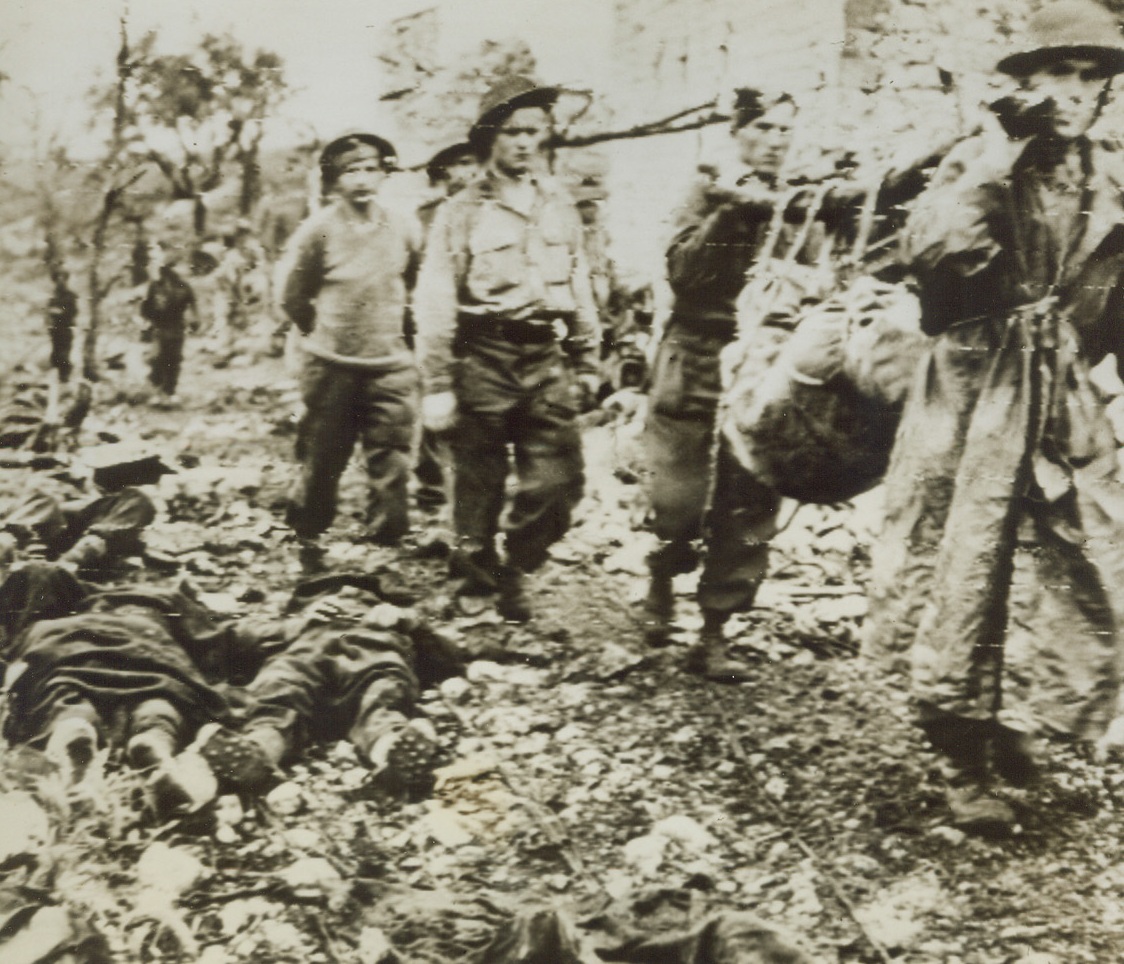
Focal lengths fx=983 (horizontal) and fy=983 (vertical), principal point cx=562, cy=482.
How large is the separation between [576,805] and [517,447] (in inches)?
28.7

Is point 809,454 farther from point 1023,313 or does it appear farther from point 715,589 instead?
point 1023,313

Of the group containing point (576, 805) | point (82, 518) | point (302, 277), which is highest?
point (302, 277)

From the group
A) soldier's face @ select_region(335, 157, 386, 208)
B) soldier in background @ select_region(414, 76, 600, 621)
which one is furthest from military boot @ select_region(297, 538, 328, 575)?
soldier's face @ select_region(335, 157, 386, 208)

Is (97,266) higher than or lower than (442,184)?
lower

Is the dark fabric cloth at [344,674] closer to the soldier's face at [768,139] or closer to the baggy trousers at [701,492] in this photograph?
the baggy trousers at [701,492]

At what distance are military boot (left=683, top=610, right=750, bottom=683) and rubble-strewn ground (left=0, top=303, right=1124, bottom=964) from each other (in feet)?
0.11

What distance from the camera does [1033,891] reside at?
1972 millimetres

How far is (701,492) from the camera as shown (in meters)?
2.04

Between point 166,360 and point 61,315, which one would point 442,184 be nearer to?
point 166,360

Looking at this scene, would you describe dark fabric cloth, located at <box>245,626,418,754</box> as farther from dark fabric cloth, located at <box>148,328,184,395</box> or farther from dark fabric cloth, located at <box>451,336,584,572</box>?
dark fabric cloth, located at <box>148,328,184,395</box>

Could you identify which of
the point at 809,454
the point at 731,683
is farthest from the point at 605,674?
the point at 809,454

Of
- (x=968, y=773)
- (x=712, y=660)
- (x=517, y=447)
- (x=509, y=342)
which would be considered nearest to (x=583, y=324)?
(x=509, y=342)

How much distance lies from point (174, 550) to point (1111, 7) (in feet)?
7.18

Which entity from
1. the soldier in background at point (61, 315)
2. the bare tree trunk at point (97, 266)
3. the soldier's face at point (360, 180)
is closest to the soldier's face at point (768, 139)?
the soldier's face at point (360, 180)
